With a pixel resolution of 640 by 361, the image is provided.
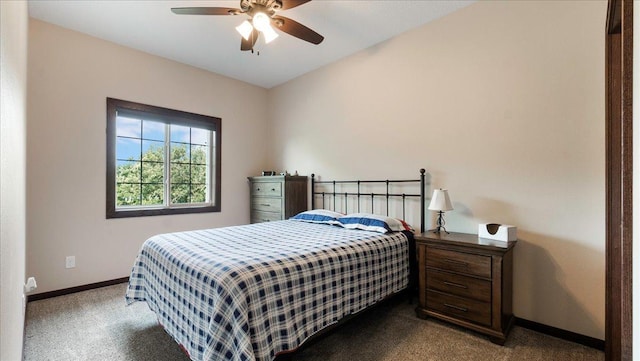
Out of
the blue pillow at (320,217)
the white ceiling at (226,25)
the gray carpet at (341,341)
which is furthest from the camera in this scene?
the blue pillow at (320,217)

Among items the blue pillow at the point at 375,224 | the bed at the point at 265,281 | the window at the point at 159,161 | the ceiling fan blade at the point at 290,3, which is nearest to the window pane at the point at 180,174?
the window at the point at 159,161

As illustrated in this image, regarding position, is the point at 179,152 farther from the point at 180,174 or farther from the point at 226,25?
the point at 226,25

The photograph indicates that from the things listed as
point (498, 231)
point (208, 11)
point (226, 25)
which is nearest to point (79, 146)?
point (226, 25)

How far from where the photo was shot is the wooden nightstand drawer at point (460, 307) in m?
2.08

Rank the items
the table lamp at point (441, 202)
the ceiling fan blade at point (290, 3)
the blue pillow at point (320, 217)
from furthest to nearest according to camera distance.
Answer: the blue pillow at point (320, 217)
the table lamp at point (441, 202)
the ceiling fan blade at point (290, 3)

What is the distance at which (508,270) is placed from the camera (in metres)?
2.20

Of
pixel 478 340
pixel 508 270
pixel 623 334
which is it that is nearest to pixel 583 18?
pixel 508 270

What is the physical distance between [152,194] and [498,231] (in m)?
3.69

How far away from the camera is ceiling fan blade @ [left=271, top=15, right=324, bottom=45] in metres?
2.19

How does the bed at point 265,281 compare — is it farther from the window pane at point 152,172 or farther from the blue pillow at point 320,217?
the window pane at point 152,172

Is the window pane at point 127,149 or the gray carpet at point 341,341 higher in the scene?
Answer: the window pane at point 127,149

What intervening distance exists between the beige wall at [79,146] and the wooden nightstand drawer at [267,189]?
0.98 meters

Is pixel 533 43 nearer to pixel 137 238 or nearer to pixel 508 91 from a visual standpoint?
pixel 508 91

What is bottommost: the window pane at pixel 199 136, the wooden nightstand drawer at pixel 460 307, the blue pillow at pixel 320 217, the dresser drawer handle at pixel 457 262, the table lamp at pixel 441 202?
the wooden nightstand drawer at pixel 460 307
